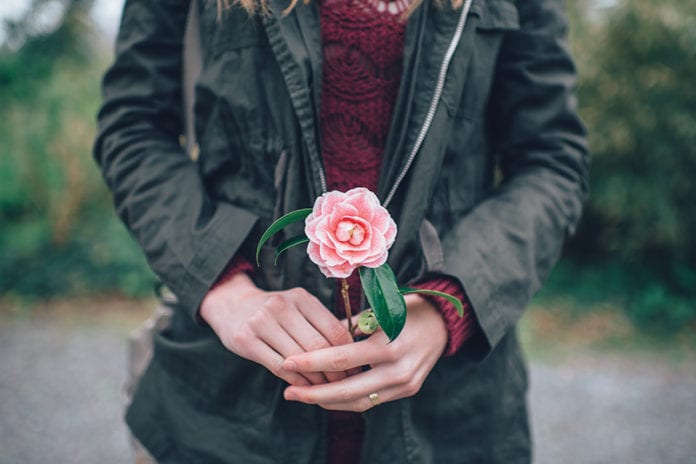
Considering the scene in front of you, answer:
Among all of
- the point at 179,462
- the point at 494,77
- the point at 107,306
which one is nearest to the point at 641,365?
the point at 494,77

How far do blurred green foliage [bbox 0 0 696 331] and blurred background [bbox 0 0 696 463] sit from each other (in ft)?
0.04

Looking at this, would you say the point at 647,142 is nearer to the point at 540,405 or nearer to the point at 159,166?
the point at 540,405

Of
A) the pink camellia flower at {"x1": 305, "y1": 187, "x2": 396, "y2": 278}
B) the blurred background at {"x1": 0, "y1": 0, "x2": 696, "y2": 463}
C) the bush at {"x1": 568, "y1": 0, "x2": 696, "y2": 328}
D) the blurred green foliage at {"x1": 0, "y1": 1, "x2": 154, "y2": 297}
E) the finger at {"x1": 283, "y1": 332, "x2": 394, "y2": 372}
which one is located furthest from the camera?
the blurred green foliage at {"x1": 0, "y1": 1, "x2": 154, "y2": 297}

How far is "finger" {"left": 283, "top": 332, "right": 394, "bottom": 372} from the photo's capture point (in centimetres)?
102

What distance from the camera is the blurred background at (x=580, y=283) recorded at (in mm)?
3557

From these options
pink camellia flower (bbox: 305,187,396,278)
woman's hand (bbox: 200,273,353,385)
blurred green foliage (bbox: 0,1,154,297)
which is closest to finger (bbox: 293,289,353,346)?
woman's hand (bbox: 200,273,353,385)

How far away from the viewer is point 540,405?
374cm

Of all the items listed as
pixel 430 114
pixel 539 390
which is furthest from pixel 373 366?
pixel 539 390

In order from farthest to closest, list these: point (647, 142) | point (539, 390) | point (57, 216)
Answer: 1. point (57, 216)
2. point (647, 142)
3. point (539, 390)

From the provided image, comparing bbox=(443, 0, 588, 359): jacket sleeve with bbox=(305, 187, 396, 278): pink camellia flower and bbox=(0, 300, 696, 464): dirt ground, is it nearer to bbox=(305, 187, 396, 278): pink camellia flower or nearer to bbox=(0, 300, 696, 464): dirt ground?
bbox=(305, 187, 396, 278): pink camellia flower

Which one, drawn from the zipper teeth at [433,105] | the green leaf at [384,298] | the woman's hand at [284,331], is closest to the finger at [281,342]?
the woman's hand at [284,331]

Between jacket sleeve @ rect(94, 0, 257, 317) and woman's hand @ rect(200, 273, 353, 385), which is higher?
jacket sleeve @ rect(94, 0, 257, 317)

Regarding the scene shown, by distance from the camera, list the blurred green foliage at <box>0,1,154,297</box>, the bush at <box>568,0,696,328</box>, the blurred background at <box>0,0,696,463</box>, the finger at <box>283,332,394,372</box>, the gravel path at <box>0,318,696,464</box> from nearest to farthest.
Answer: the finger at <box>283,332,394,372</box>, the gravel path at <box>0,318,696,464</box>, the blurred background at <box>0,0,696,463</box>, the bush at <box>568,0,696,328</box>, the blurred green foliage at <box>0,1,154,297</box>

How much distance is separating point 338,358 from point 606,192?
164 inches
